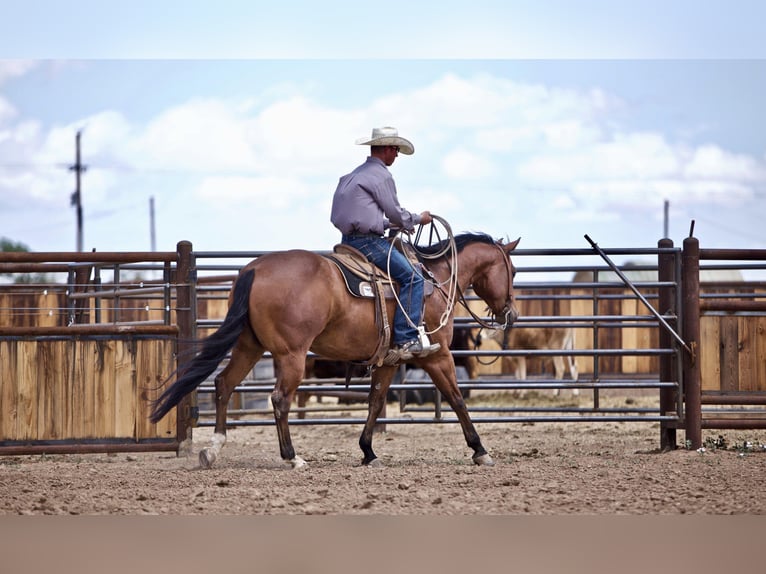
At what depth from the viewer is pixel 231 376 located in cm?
737

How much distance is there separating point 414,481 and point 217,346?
1690mm

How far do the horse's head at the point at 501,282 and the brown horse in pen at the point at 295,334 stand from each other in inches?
14.3

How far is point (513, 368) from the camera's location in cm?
1773

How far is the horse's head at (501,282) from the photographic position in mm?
8273

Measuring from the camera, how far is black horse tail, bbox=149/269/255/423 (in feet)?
22.9

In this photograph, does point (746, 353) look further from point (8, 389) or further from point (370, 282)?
point (8, 389)

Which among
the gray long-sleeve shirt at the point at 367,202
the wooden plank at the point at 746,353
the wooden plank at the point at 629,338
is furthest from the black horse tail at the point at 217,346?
the wooden plank at the point at 629,338

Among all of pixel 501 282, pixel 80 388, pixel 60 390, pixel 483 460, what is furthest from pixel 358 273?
pixel 60 390

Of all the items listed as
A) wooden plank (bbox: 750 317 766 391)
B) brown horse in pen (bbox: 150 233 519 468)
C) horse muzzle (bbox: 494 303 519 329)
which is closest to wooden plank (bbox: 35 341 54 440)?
brown horse in pen (bbox: 150 233 519 468)

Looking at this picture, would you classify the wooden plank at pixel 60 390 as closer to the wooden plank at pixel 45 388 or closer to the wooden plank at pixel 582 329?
the wooden plank at pixel 45 388

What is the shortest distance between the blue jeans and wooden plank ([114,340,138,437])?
224 cm

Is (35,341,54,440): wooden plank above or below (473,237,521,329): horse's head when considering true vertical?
below

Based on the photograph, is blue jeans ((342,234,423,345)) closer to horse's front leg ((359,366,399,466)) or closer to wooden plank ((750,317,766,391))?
horse's front leg ((359,366,399,466))

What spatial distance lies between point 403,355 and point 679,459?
230 centimetres
